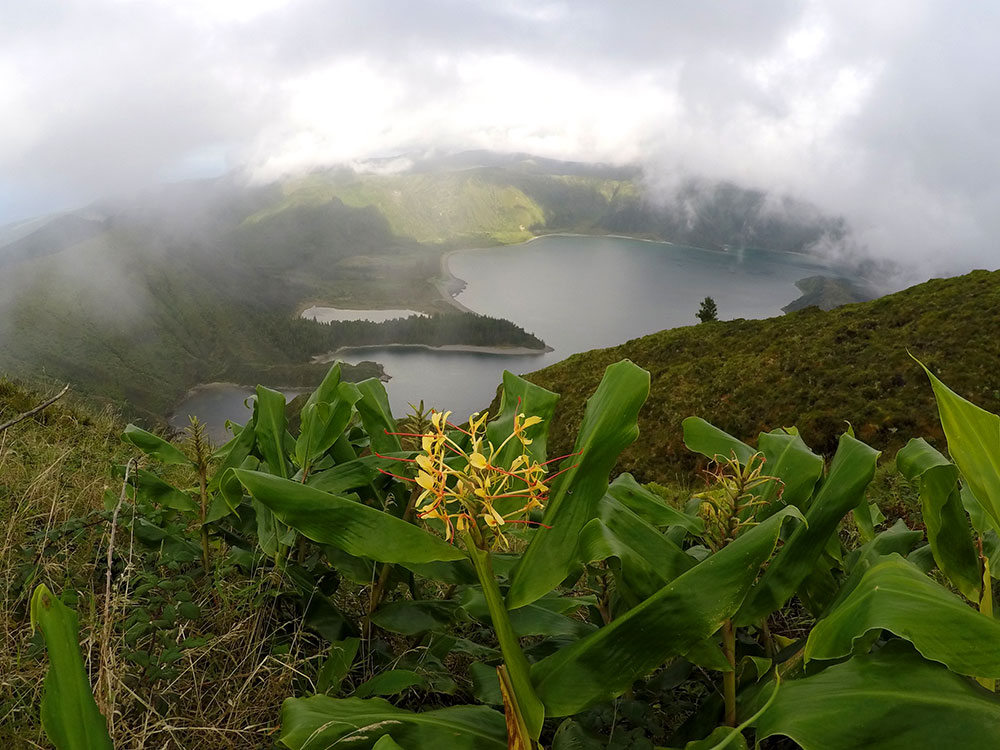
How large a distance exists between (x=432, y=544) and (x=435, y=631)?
806 mm

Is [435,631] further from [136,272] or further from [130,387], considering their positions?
[136,272]

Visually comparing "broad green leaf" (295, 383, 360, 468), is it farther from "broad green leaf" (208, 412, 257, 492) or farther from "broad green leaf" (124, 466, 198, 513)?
"broad green leaf" (124, 466, 198, 513)

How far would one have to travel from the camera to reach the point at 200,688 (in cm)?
171

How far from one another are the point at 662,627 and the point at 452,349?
4612 inches

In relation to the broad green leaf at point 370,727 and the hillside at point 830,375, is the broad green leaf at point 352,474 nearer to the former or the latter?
the broad green leaf at point 370,727

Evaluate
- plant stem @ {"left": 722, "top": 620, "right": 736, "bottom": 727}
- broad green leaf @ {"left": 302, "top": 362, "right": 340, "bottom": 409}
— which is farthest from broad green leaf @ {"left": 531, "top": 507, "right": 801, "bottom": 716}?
broad green leaf @ {"left": 302, "top": 362, "right": 340, "bottom": 409}

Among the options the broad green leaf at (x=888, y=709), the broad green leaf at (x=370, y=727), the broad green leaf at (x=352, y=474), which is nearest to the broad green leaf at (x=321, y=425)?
the broad green leaf at (x=352, y=474)

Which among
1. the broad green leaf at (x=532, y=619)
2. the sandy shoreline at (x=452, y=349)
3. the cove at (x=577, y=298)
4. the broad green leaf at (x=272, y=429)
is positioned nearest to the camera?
the broad green leaf at (x=532, y=619)

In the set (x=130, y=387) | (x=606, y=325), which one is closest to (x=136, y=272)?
(x=130, y=387)

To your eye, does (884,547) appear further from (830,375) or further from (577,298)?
(577,298)

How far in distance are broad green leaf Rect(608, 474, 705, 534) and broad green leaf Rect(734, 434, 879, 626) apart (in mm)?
208

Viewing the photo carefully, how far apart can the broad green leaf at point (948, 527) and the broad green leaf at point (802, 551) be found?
110 mm

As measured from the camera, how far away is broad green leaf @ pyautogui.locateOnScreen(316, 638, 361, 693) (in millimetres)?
1578

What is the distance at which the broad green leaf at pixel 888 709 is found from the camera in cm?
86
